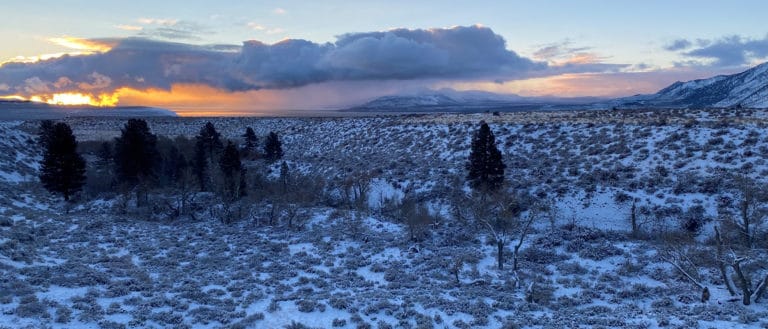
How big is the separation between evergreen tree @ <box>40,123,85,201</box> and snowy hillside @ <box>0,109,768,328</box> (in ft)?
5.28

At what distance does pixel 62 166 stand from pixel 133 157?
5.32 metres

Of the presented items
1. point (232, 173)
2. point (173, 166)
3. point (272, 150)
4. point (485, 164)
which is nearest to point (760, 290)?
point (485, 164)

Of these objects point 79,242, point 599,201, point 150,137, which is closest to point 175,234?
point 79,242

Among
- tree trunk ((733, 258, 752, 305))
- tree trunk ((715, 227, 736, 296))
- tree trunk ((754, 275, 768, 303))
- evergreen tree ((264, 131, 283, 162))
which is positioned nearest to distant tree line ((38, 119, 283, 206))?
evergreen tree ((264, 131, 283, 162))

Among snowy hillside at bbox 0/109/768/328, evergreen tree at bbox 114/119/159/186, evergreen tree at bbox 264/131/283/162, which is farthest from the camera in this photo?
evergreen tree at bbox 264/131/283/162

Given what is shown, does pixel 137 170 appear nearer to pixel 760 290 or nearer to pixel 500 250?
pixel 500 250

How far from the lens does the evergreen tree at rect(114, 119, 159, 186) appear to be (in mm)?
40688

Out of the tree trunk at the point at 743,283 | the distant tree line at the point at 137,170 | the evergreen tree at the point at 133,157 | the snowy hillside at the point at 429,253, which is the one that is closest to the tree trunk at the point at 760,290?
the tree trunk at the point at 743,283

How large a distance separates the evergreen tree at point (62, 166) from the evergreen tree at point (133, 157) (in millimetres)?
3095

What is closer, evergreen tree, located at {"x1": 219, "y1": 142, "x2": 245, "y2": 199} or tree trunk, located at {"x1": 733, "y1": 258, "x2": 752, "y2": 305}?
tree trunk, located at {"x1": 733, "y1": 258, "x2": 752, "y2": 305}

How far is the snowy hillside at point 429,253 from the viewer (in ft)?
49.4

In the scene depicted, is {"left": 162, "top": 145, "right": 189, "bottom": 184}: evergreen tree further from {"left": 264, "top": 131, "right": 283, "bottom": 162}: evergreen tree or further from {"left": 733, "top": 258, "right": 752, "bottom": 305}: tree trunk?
{"left": 733, "top": 258, "right": 752, "bottom": 305}: tree trunk

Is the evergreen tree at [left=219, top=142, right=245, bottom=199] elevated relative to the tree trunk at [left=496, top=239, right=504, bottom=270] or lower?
elevated

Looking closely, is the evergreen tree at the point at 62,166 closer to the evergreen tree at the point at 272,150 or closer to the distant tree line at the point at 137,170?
the distant tree line at the point at 137,170
